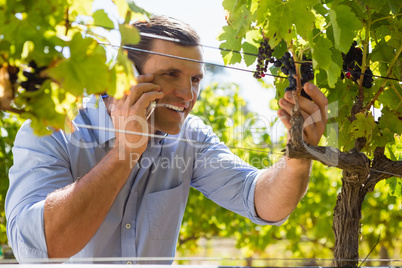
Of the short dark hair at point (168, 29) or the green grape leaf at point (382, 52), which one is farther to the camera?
the short dark hair at point (168, 29)

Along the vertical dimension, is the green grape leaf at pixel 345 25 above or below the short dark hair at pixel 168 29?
below

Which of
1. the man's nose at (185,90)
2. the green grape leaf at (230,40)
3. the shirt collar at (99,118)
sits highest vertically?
the green grape leaf at (230,40)

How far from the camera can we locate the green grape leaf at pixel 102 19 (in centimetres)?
86

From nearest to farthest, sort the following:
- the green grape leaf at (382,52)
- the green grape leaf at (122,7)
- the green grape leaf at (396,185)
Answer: the green grape leaf at (122,7)
the green grape leaf at (382,52)
the green grape leaf at (396,185)

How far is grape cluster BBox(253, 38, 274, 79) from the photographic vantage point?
1.34 metres

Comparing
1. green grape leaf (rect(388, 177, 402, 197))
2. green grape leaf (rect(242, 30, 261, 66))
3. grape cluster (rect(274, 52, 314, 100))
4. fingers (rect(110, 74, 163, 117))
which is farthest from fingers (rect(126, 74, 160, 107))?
green grape leaf (rect(388, 177, 402, 197))

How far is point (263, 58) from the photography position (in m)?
1.35

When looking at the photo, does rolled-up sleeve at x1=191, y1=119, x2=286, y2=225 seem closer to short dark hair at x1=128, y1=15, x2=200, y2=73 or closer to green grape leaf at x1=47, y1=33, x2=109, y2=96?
short dark hair at x1=128, y1=15, x2=200, y2=73

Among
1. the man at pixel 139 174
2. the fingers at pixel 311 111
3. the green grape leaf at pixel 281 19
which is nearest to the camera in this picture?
the green grape leaf at pixel 281 19

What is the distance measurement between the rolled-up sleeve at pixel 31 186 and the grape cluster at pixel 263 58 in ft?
2.18

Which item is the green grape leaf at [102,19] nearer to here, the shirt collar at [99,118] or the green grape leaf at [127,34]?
the green grape leaf at [127,34]

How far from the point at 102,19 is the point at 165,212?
1.00 m

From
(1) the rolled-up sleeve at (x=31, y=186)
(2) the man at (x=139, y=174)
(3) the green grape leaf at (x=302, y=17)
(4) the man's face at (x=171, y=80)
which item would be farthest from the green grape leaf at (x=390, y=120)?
(1) the rolled-up sleeve at (x=31, y=186)

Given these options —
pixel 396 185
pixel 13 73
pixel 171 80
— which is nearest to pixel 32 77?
pixel 13 73
